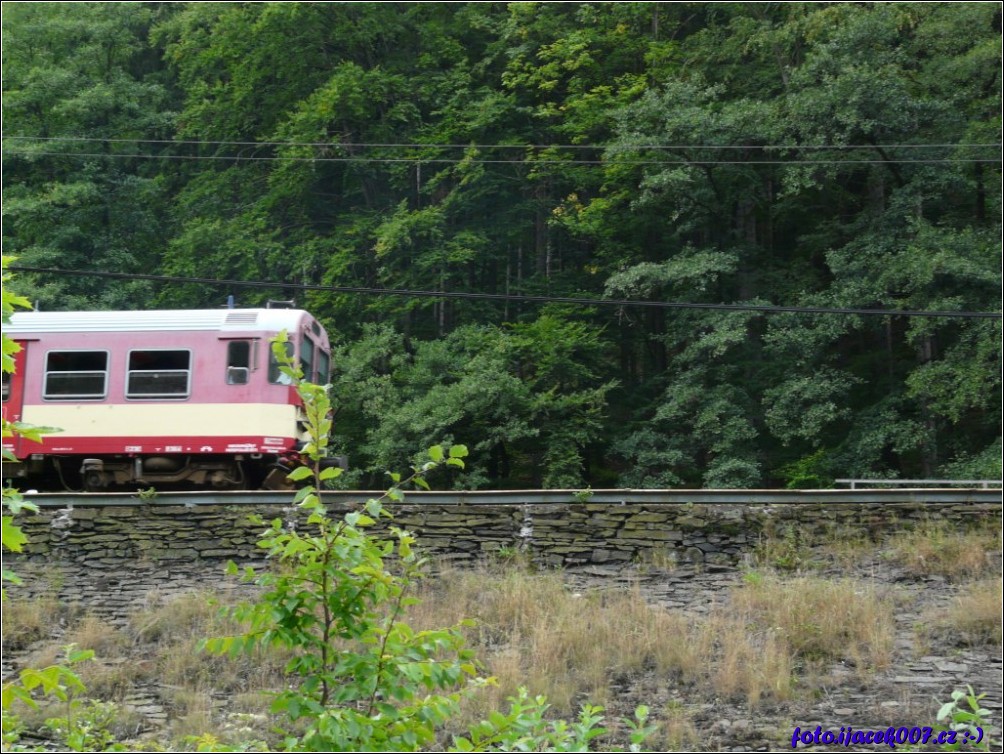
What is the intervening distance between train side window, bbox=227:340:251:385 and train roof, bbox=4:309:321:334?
0.73ft

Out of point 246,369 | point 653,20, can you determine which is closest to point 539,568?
point 246,369

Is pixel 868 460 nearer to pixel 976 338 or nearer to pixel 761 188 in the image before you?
pixel 976 338

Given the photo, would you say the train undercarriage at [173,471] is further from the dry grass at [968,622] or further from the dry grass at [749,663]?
the dry grass at [968,622]

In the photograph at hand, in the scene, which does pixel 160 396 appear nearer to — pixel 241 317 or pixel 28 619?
pixel 241 317

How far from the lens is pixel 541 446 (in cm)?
2519

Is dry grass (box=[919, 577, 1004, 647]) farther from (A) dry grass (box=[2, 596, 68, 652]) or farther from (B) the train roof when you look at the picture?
(A) dry grass (box=[2, 596, 68, 652])

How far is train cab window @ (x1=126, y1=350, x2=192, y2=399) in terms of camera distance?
52.9 ft

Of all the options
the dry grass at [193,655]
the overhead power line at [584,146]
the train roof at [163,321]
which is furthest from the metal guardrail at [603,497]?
the overhead power line at [584,146]

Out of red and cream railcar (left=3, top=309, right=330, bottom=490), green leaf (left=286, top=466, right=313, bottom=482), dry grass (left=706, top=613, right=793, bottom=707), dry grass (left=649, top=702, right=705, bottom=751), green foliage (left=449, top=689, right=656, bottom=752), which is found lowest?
dry grass (left=649, top=702, right=705, bottom=751)

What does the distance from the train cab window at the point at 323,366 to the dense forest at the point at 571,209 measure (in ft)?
16.3

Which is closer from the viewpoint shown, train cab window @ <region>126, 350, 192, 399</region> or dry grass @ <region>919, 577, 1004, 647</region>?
dry grass @ <region>919, 577, 1004, 647</region>

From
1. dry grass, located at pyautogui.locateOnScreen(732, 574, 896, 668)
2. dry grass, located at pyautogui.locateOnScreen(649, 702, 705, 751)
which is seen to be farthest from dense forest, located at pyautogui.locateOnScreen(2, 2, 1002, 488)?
dry grass, located at pyautogui.locateOnScreen(649, 702, 705, 751)

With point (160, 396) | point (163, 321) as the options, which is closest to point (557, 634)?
point (160, 396)

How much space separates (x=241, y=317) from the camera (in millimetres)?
16266
